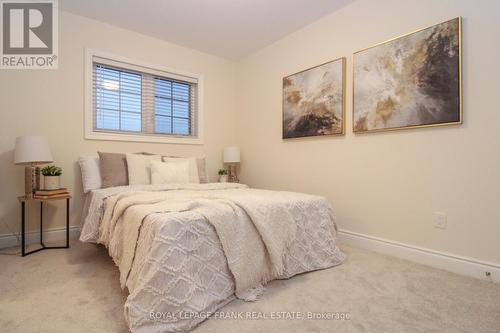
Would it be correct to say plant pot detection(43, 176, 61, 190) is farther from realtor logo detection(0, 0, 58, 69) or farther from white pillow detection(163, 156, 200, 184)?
realtor logo detection(0, 0, 58, 69)

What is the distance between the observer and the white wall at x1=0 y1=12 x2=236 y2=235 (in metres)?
2.63

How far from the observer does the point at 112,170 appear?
2834mm

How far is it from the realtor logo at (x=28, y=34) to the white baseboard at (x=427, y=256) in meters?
3.70

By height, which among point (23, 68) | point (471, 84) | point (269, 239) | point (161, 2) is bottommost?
point (269, 239)

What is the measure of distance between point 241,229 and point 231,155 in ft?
7.82

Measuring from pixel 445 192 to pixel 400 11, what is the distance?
5.30ft

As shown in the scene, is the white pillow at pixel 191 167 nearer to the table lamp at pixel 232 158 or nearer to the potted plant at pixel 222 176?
the potted plant at pixel 222 176

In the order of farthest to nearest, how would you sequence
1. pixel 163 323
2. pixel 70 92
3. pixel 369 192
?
pixel 70 92 → pixel 369 192 → pixel 163 323

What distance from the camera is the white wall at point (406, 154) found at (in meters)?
1.89

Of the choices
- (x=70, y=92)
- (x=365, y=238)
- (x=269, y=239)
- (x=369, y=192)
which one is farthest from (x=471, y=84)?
(x=70, y=92)

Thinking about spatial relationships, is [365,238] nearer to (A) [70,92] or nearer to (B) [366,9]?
(B) [366,9]

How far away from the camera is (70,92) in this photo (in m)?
2.94

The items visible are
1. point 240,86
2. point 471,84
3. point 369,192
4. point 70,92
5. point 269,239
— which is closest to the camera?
point 269,239

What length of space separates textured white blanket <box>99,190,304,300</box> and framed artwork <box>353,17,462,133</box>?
4.44 ft
